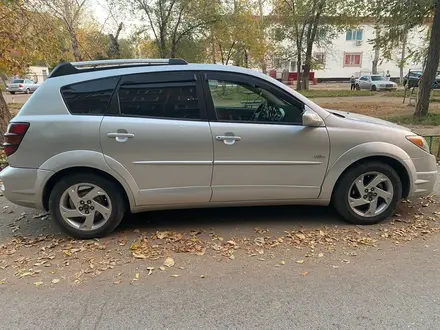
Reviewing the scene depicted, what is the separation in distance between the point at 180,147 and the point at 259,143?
802 millimetres

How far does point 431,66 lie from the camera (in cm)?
1113

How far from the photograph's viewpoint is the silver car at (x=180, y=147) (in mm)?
3473

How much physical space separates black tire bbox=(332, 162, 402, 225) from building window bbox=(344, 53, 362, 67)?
49.6m

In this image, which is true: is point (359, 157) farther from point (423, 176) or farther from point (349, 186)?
point (423, 176)

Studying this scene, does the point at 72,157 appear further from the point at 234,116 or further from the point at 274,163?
the point at 274,163

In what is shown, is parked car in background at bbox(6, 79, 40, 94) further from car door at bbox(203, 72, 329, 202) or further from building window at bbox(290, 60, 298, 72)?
car door at bbox(203, 72, 329, 202)

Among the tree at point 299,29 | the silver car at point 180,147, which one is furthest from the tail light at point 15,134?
the tree at point 299,29

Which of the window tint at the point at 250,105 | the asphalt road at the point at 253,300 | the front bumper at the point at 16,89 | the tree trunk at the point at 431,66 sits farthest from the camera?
the front bumper at the point at 16,89

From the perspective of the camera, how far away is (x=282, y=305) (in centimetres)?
262

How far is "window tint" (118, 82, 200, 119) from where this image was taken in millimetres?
3551

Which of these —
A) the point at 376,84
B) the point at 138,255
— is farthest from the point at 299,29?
the point at 138,255

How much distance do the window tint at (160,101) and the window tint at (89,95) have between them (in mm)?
139

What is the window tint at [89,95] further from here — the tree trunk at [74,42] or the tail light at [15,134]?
the tree trunk at [74,42]

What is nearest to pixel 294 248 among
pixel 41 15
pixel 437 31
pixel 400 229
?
pixel 400 229
